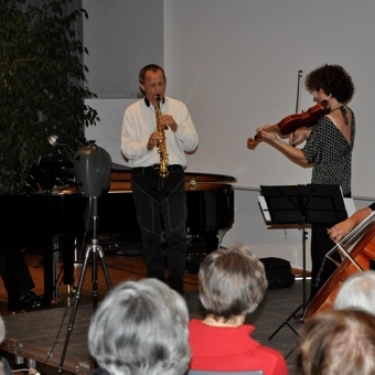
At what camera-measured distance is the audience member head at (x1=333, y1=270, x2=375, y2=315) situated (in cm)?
263

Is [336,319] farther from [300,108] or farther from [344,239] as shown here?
[300,108]

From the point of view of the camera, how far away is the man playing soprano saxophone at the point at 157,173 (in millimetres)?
6289

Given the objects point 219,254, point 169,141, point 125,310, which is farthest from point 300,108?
point 125,310

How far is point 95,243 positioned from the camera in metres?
4.90

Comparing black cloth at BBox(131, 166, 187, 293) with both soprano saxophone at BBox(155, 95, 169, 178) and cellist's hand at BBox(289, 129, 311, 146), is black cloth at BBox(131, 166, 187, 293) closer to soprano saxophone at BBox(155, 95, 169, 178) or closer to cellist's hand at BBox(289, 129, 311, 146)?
soprano saxophone at BBox(155, 95, 169, 178)

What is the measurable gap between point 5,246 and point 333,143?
2.44m

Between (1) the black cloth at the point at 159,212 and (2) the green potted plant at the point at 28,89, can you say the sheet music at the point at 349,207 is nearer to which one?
(1) the black cloth at the point at 159,212

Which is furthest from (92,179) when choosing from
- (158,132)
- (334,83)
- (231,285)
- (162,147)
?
(231,285)

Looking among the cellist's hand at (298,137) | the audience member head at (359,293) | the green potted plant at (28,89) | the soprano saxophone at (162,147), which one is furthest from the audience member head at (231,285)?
the green potted plant at (28,89)

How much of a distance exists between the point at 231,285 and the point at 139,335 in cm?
82

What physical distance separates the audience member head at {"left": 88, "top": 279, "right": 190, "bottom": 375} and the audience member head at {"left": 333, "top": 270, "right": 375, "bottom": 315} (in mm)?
662

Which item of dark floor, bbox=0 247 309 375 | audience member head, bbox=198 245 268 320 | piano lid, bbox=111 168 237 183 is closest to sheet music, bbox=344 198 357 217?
dark floor, bbox=0 247 309 375

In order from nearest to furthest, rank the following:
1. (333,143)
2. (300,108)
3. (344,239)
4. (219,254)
A: (219,254) < (344,239) < (333,143) < (300,108)

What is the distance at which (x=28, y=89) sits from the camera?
8359 mm
